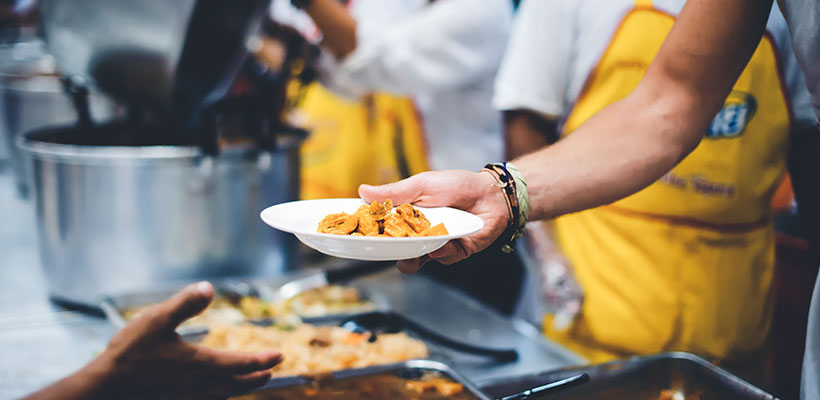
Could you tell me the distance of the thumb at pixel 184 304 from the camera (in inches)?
40.8

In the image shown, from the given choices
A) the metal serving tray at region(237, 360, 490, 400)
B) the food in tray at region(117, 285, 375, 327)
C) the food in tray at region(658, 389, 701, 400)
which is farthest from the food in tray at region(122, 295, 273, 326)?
the food in tray at region(658, 389, 701, 400)

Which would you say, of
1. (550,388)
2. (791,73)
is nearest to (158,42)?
(550,388)

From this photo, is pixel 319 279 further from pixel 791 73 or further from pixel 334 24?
pixel 791 73

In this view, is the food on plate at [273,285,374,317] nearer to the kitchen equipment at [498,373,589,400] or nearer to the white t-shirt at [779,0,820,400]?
the kitchen equipment at [498,373,589,400]

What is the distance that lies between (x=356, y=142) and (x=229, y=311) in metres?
1.52

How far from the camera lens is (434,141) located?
252 centimetres

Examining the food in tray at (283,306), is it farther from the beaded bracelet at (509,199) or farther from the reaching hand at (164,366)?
the beaded bracelet at (509,199)

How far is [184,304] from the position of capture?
41.0 inches

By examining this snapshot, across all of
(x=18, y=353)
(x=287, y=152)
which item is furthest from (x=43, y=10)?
(x=18, y=353)

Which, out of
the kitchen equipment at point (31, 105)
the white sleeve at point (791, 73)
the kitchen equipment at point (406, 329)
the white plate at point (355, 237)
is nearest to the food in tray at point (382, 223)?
the white plate at point (355, 237)

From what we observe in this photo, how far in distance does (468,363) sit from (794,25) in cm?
91

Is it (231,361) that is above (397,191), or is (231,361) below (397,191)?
below

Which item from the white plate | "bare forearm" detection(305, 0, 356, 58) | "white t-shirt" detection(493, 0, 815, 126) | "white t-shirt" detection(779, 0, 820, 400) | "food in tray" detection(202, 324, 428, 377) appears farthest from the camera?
"bare forearm" detection(305, 0, 356, 58)

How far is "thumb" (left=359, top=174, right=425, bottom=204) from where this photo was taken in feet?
3.37
